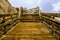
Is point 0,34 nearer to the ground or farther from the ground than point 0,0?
nearer to the ground

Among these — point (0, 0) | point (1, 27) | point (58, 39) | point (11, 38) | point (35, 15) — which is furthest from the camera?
point (0, 0)

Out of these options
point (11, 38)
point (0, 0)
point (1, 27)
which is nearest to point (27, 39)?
point (11, 38)

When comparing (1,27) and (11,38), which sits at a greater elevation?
(1,27)

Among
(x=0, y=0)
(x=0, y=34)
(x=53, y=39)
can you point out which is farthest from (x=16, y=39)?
(x=0, y=0)

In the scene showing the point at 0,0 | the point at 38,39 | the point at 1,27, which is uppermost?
the point at 0,0

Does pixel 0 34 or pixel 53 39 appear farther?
pixel 0 34

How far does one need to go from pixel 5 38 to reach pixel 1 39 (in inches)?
6.3

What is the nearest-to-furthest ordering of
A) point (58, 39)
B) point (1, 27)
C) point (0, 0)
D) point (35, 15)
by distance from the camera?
point (58, 39)
point (1, 27)
point (35, 15)
point (0, 0)

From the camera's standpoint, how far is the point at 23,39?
3.23m

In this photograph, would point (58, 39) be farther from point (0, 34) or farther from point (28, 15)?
point (28, 15)

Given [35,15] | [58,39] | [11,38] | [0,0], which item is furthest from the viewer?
[0,0]

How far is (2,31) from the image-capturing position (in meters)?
3.65

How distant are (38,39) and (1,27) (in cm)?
109

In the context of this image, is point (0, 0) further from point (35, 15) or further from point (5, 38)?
point (5, 38)
